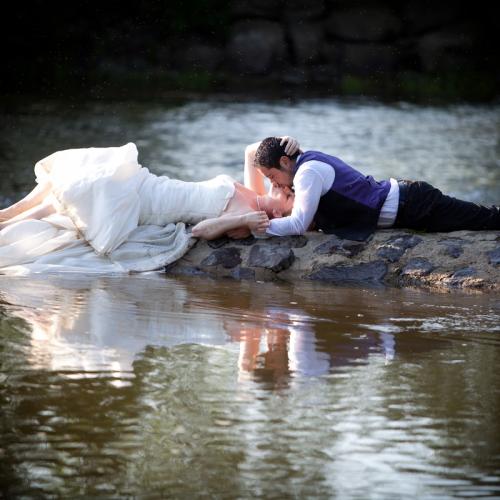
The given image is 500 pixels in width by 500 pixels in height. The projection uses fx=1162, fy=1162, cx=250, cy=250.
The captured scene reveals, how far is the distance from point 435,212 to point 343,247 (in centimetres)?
54

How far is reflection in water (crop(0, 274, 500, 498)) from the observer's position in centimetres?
350

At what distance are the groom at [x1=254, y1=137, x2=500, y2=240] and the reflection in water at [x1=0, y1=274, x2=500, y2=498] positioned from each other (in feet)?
1.90

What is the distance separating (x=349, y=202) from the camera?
6.32 m

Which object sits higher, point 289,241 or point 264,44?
point 264,44

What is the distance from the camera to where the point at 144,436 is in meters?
3.76

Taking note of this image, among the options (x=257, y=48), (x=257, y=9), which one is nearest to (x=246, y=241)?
(x=257, y=48)

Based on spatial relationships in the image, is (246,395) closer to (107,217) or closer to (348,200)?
(348,200)

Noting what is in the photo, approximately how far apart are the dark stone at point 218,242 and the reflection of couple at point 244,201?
0.27 ft

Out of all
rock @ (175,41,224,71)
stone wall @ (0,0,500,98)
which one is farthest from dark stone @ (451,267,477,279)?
rock @ (175,41,224,71)

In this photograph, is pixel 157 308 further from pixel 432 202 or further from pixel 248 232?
pixel 432 202

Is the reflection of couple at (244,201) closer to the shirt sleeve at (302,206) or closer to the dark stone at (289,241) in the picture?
the shirt sleeve at (302,206)

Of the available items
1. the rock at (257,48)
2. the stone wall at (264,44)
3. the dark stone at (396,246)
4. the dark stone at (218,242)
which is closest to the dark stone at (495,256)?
the dark stone at (396,246)

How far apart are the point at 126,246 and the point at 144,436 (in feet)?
9.53

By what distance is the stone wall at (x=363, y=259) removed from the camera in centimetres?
628
